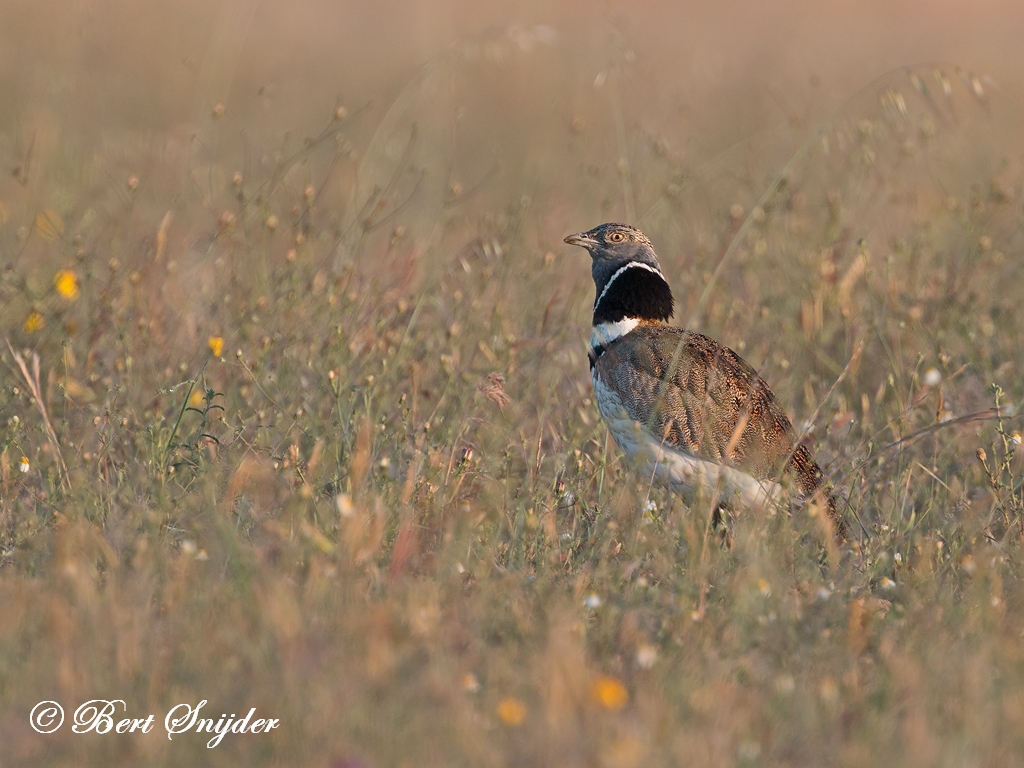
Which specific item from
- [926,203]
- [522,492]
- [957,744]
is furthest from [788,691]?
[926,203]

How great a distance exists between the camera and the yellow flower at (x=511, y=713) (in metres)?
2.95

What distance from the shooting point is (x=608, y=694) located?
9.94 ft

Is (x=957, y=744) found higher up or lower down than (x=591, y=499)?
higher up

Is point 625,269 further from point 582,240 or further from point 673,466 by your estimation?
point 673,466

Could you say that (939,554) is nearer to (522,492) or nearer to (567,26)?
(522,492)

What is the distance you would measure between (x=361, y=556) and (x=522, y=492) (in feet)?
3.12

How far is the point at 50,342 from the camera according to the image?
5789 mm

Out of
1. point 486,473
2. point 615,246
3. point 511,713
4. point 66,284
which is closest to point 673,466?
point 486,473

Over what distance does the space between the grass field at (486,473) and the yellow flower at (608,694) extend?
21mm

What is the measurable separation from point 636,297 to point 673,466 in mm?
848

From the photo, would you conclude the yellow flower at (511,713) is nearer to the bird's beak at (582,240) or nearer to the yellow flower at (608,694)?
the yellow flower at (608,694)

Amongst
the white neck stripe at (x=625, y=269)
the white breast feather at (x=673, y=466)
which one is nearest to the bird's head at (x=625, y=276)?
the white neck stripe at (x=625, y=269)

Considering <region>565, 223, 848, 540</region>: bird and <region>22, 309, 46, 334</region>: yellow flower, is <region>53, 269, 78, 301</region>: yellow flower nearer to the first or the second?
<region>22, 309, 46, 334</region>: yellow flower

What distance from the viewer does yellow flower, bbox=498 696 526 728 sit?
295 centimetres
